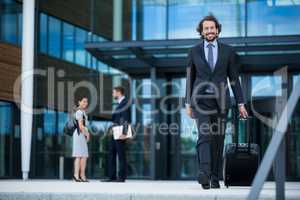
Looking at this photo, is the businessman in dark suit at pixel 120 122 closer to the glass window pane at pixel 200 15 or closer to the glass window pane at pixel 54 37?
the glass window pane at pixel 200 15

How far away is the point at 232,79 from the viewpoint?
734cm

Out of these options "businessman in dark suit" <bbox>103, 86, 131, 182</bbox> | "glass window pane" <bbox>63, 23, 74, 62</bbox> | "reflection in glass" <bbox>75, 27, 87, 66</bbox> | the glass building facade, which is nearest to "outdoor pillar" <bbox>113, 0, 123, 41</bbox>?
the glass building facade

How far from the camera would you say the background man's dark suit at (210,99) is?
23.2 feet

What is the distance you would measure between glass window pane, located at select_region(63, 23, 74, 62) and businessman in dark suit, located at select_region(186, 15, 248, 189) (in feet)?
37.3

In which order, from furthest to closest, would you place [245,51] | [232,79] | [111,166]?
[245,51]
[111,166]
[232,79]

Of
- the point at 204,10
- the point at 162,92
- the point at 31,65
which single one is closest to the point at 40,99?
the point at 31,65

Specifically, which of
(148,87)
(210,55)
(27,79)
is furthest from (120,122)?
(210,55)

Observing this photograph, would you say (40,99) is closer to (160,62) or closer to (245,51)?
(160,62)

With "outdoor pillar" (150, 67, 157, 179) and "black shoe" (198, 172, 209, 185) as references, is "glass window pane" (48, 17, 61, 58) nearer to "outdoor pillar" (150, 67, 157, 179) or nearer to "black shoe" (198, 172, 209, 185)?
"outdoor pillar" (150, 67, 157, 179)

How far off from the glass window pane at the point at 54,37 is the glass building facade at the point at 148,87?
0.03m

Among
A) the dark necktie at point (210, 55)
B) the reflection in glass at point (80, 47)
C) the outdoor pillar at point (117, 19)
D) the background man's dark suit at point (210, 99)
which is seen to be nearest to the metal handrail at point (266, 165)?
the background man's dark suit at point (210, 99)

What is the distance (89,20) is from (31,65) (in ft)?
7.60

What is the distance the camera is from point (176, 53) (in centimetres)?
1686

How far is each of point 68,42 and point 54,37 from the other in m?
0.43
